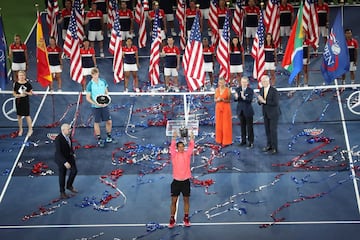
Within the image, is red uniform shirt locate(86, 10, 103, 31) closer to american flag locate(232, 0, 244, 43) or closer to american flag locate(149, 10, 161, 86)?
american flag locate(232, 0, 244, 43)

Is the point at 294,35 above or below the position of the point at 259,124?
above

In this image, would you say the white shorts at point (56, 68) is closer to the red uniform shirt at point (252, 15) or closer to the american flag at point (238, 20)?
the american flag at point (238, 20)

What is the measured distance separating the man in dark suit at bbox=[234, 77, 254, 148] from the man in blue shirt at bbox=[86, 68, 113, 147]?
11.1 ft

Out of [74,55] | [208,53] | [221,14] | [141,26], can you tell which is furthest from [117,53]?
[221,14]

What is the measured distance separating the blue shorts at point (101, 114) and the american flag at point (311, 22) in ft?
22.7

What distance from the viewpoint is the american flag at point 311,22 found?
28.6m

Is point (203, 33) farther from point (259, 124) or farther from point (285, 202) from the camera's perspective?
point (285, 202)

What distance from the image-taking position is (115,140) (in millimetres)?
25828

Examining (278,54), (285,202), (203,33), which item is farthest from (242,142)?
(203,33)

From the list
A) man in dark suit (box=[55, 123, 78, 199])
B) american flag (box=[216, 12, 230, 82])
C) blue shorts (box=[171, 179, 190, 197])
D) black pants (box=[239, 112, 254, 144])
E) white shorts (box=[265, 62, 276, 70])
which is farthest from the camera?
white shorts (box=[265, 62, 276, 70])

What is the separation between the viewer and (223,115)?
80.4 feet

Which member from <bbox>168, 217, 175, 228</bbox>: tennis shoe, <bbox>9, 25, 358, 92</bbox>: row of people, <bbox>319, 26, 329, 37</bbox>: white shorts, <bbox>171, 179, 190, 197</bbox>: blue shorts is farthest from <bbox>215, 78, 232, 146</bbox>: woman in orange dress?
<bbox>319, 26, 329, 37</bbox>: white shorts

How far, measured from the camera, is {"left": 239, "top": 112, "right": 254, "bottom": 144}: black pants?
2470 cm

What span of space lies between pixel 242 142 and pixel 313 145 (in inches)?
71.9
